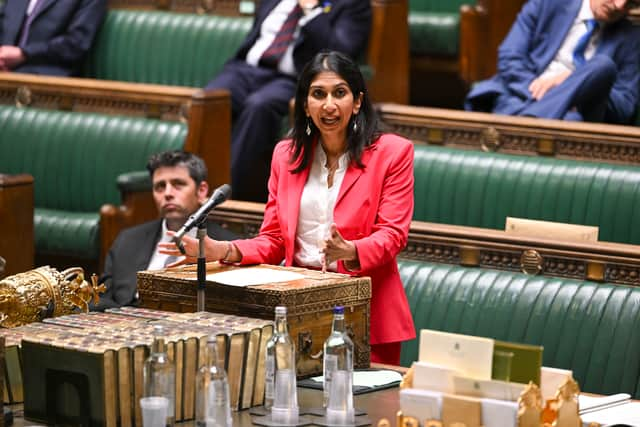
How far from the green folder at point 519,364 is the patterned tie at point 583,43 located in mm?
2823

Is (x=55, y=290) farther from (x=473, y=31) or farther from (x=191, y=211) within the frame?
(x=473, y=31)

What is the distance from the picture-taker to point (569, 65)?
5.00 m

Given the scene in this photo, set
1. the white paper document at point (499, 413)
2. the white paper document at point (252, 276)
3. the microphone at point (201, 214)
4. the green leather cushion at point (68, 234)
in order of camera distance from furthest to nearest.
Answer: the green leather cushion at point (68, 234) < the white paper document at point (252, 276) < the microphone at point (201, 214) < the white paper document at point (499, 413)

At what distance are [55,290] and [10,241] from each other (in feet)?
5.37

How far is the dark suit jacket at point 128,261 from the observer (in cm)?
413

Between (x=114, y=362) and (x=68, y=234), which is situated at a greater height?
(x=114, y=362)

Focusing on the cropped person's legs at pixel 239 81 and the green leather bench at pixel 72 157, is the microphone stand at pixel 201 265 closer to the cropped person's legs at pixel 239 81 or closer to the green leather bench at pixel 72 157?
the green leather bench at pixel 72 157

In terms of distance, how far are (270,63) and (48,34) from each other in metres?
1.08

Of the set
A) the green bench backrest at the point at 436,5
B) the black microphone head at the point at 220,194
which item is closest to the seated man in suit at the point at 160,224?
the black microphone head at the point at 220,194

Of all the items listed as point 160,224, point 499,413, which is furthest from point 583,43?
point 499,413

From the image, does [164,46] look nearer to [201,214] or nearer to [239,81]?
[239,81]

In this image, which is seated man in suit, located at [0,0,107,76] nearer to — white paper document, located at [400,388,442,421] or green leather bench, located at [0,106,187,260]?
green leather bench, located at [0,106,187,260]

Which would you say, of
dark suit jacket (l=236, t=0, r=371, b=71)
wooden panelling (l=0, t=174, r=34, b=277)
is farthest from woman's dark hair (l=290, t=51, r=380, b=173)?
dark suit jacket (l=236, t=0, r=371, b=71)

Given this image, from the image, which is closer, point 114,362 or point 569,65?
point 114,362
